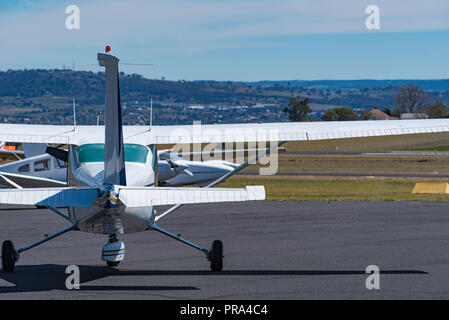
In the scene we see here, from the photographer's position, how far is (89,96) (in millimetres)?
193375

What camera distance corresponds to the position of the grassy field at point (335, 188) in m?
28.7

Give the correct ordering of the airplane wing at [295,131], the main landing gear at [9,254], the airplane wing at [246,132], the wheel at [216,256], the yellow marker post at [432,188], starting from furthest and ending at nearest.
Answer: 1. the yellow marker post at [432,188]
2. the airplane wing at [295,131]
3. the airplane wing at [246,132]
4. the wheel at [216,256]
5. the main landing gear at [9,254]

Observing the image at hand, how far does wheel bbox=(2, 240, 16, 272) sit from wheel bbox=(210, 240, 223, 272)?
3040mm

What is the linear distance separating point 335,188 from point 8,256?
24.5m

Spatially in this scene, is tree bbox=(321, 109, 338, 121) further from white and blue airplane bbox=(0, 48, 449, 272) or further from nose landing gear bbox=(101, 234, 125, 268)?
nose landing gear bbox=(101, 234, 125, 268)

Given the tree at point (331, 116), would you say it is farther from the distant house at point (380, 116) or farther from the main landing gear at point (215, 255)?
the main landing gear at point (215, 255)

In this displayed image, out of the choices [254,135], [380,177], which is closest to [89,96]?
[380,177]

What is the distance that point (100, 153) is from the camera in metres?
11.6

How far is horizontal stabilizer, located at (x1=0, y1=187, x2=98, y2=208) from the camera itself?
9.61m

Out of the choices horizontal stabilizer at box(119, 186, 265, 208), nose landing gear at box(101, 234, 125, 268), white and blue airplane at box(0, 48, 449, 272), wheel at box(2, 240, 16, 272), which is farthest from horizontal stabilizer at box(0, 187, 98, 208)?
wheel at box(2, 240, 16, 272)

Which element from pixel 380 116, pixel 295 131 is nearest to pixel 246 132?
pixel 295 131

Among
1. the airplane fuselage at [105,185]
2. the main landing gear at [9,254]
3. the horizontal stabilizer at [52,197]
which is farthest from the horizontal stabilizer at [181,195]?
the main landing gear at [9,254]

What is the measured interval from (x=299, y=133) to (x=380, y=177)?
30990 mm

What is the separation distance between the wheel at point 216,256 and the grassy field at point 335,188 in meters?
15.3
